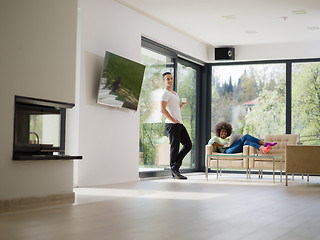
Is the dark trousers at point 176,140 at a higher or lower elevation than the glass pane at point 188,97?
lower

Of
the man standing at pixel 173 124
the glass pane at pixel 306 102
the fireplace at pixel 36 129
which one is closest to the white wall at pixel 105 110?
the man standing at pixel 173 124

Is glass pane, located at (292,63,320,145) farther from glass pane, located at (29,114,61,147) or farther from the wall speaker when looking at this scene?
glass pane, located at (29,114,61,147)

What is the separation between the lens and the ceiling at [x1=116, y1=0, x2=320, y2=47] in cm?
770

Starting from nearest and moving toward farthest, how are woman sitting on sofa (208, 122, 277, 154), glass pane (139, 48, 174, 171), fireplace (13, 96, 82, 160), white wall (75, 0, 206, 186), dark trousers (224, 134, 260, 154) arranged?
fireplace (13, 96, 82, 160) < white wall (75, 0, 206, 186) < glass pane (139, 48, 174, 171) < woman sitting on sofa (208, 122, 277, 154) < dark trousers (224, 134, 260, 154)

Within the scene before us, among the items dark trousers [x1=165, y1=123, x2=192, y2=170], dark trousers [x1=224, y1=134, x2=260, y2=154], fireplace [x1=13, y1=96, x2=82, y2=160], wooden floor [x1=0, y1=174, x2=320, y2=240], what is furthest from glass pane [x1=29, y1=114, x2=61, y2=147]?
dark trousers [x1=224, y1=134, x2=260, y2=154]

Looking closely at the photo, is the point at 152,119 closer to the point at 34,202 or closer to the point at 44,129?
the point at 44,129

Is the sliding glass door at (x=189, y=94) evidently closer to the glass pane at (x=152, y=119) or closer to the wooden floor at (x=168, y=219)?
the glass pane at (x=152, y=119)

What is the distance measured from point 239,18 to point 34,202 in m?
5.51

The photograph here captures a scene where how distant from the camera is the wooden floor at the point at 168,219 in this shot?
9.20 feet

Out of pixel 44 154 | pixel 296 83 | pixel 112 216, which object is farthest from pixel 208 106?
pixel 112 216

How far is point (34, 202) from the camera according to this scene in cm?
431

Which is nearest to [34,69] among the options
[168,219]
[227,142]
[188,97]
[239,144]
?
[168,219]

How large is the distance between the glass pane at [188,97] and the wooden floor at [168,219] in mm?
5590

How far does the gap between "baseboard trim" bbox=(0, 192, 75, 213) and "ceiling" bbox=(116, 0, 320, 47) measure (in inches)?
152
